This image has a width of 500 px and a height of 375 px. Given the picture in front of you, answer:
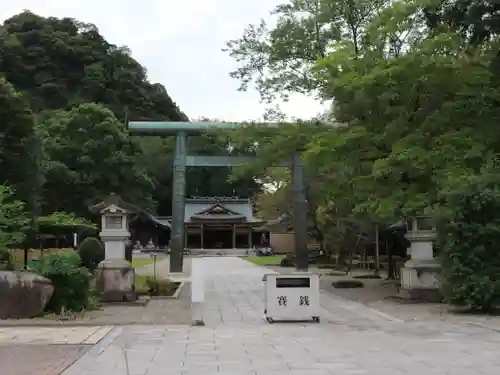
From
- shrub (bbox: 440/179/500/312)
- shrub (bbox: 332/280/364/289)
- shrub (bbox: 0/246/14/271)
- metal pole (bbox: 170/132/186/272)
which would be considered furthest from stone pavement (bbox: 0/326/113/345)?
metal pole (bbox: 170/132/186/272)

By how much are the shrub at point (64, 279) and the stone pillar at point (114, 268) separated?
2107 millimetres

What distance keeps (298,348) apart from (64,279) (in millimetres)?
5942

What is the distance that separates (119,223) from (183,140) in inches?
418

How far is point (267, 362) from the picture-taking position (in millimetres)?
7703

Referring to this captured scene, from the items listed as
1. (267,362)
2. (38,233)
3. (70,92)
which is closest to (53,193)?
(38,233)

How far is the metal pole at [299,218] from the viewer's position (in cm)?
2380

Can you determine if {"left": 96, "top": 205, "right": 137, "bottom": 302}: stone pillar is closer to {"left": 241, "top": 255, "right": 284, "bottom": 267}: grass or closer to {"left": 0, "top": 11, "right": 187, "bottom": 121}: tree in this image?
{"left": 241, "top": 255, "right": 284, "bottom": 267}: grass

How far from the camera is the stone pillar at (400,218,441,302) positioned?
15344 millimetres

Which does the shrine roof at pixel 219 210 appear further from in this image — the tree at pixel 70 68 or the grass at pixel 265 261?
the tree at pixel 70 68

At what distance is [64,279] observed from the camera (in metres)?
12.8

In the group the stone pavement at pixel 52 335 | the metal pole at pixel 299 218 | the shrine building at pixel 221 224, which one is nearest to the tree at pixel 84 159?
the metal pole at pixel 299 218

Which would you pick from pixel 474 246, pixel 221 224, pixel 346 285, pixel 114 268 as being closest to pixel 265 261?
pixel 221 224

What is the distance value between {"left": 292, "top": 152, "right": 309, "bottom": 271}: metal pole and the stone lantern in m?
9.27

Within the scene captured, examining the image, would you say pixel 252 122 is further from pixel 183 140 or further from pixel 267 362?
pixel 267 362
